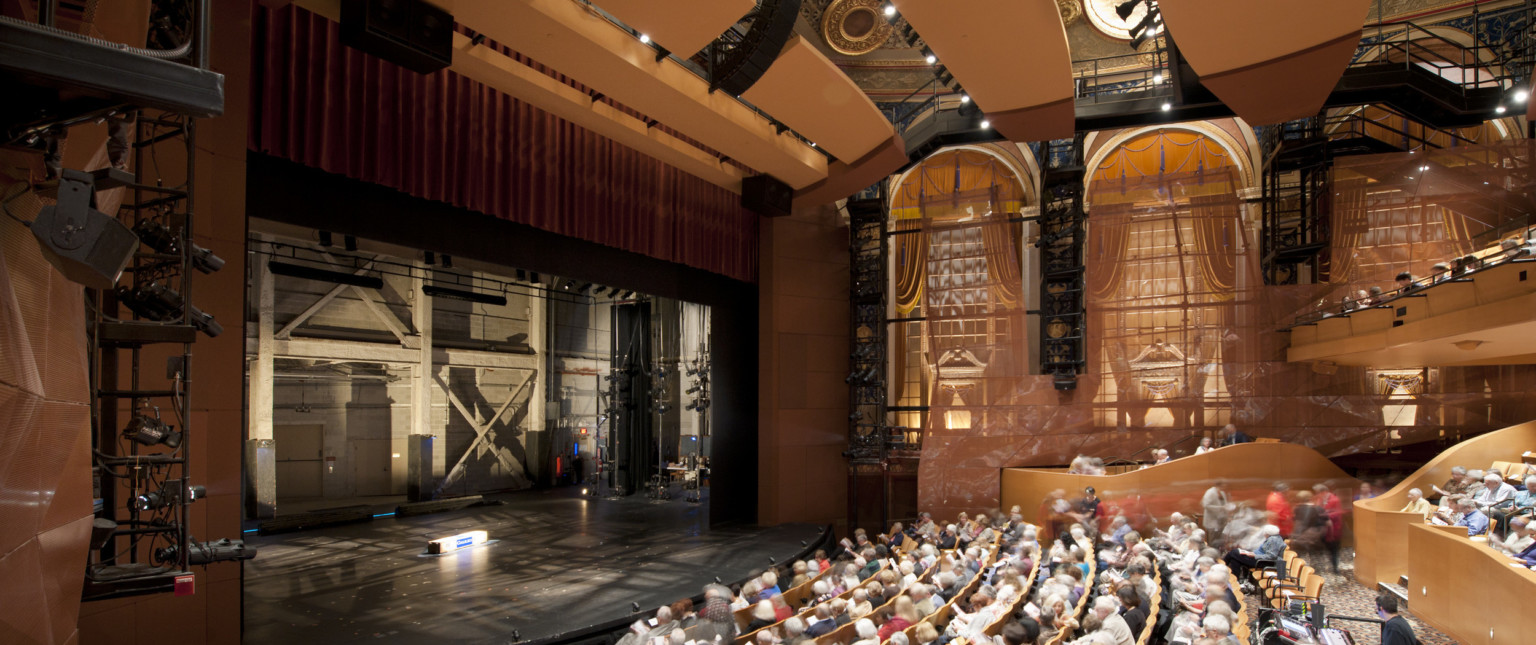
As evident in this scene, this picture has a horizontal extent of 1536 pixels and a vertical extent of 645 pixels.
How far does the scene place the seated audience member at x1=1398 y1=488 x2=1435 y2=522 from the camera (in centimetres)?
729

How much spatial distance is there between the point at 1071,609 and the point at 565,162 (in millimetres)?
6975

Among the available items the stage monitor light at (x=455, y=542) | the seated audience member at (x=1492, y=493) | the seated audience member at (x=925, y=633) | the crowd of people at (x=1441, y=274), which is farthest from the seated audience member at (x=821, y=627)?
the crowd of people at (x=1441, y=274)

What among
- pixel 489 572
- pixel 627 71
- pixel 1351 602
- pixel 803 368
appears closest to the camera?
pixel 1351 602

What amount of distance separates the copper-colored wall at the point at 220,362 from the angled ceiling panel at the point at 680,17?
2.97 m

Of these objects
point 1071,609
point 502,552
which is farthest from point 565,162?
point 1071,609

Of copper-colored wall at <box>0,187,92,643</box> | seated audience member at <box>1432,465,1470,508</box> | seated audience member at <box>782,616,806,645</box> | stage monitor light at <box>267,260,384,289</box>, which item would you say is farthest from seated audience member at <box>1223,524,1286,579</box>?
stage monitor light at <box>267,260,384,289</box>

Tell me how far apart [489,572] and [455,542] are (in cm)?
170

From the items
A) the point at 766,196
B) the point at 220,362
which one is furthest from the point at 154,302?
the point at 766,196

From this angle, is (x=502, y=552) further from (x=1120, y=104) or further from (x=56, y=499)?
(x=1120, y=104)

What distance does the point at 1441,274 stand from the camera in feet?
26.0

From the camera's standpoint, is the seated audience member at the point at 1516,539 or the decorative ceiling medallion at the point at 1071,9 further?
the decorative ceiling medallion at the point at 1071,9

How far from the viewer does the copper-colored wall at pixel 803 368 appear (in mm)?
12273

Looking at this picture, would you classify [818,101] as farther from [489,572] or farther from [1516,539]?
[1516,539]

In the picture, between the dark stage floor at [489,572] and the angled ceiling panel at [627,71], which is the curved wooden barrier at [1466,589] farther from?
the angled ceiling panel at [627,71]
